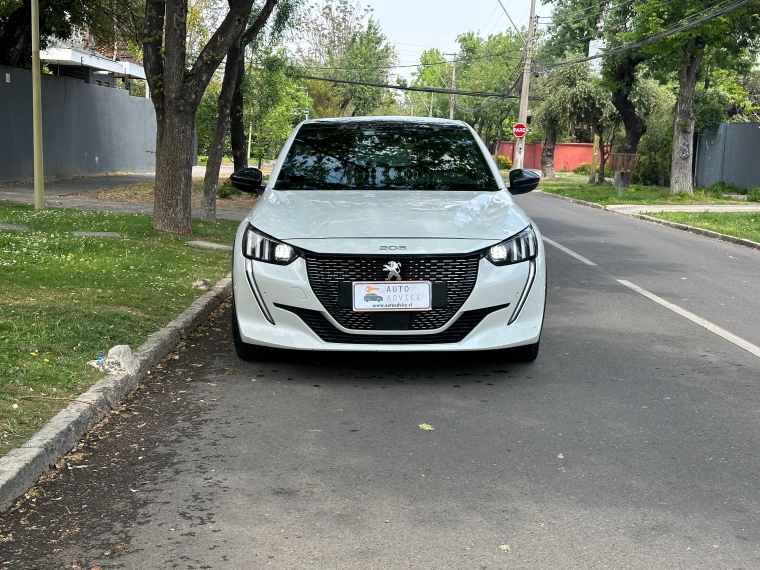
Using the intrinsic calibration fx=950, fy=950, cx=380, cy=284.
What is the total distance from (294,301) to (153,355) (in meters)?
1.15

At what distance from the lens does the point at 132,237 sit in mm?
11828

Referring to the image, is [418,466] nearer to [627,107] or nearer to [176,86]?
[176,86]

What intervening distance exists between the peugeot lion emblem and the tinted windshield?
1297 millimetres

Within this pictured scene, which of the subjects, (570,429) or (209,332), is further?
(209,332)

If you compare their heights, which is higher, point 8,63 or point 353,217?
point 8,63

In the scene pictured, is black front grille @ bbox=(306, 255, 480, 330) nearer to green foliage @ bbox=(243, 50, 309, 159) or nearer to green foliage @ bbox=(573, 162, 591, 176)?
green foliage @ bbox=(243, 50, 309, 159)

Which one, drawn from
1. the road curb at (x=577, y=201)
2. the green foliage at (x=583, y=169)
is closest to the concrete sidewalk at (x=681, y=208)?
the road curb at (x=577, y=201)

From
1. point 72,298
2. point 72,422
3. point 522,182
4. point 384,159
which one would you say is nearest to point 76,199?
point 72,298

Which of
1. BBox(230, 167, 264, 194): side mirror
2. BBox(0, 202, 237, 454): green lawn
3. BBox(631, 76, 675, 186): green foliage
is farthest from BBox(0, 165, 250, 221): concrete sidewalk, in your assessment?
BBox(631, 76, 675, 186): green foliage

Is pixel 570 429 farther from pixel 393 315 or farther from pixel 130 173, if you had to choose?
pixel 130 173

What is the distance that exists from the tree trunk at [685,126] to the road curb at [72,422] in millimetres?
24925

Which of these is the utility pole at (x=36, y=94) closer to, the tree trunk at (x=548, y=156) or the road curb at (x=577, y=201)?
the road curb at (x=577, y=201)

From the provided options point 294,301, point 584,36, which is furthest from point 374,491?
point 584,36

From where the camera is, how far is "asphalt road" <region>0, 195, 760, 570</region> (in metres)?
3.43
